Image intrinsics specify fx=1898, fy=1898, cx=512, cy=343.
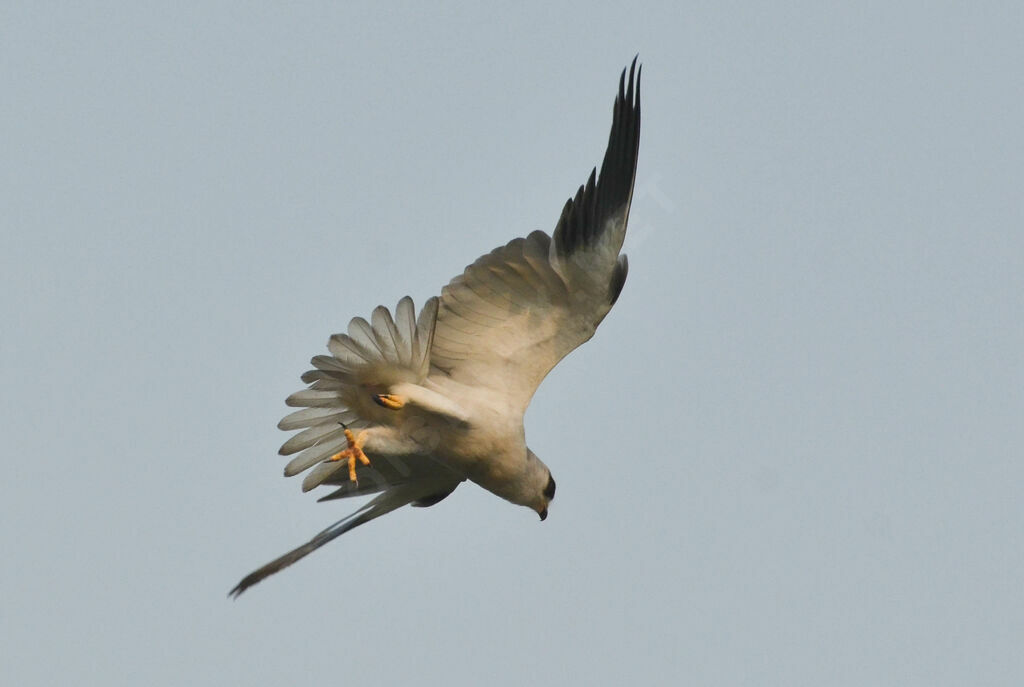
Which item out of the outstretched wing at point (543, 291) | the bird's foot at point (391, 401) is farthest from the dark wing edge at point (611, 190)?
the bird's foot at point (391, 401)

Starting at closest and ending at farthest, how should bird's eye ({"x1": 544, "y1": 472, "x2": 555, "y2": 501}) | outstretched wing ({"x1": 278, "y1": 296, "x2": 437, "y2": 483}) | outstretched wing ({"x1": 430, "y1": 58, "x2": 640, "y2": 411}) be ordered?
outstretched wing ({"x1": 278, "y1": 296, "x2": 437, "y2": 483})
outstretched wing ({"x1": 430, "y1": 58, "x2": 640, "y2": 411})
bird's eye ({"x1": 544, "y1": 472, "x2": 555, "y2": 501})

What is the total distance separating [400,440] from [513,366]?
731mm

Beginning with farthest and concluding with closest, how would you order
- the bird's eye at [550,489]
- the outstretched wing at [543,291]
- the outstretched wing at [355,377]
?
the bird's eye at [550,489] < the outstretched wing at [543,291] < the outstretched wing at [355,377]

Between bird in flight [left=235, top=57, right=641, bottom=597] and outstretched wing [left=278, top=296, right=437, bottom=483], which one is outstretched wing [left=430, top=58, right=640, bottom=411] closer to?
bird in flight [left=235, top=57, right=641, bottom=597]

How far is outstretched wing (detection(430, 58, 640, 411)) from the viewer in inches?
375

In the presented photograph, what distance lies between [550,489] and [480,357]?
823 mm

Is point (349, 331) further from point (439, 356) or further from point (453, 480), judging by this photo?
point (453, 480)

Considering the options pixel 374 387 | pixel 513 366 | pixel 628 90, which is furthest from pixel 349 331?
pixel 628 90

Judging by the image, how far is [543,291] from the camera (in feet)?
31.6

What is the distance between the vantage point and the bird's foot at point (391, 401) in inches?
366

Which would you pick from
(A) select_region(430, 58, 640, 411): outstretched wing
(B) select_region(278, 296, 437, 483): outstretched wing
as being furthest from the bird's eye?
(B) select_region(278, 296, 437, 483): outstretched wing

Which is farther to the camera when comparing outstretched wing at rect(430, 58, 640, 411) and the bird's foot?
outstretched wing at rect(430, 58, 640, 411)

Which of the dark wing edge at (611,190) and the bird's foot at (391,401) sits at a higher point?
the dark wing edge at (611,190)

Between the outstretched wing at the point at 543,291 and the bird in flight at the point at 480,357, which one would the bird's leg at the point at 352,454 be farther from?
the outstretched wing at the point at 543,291
